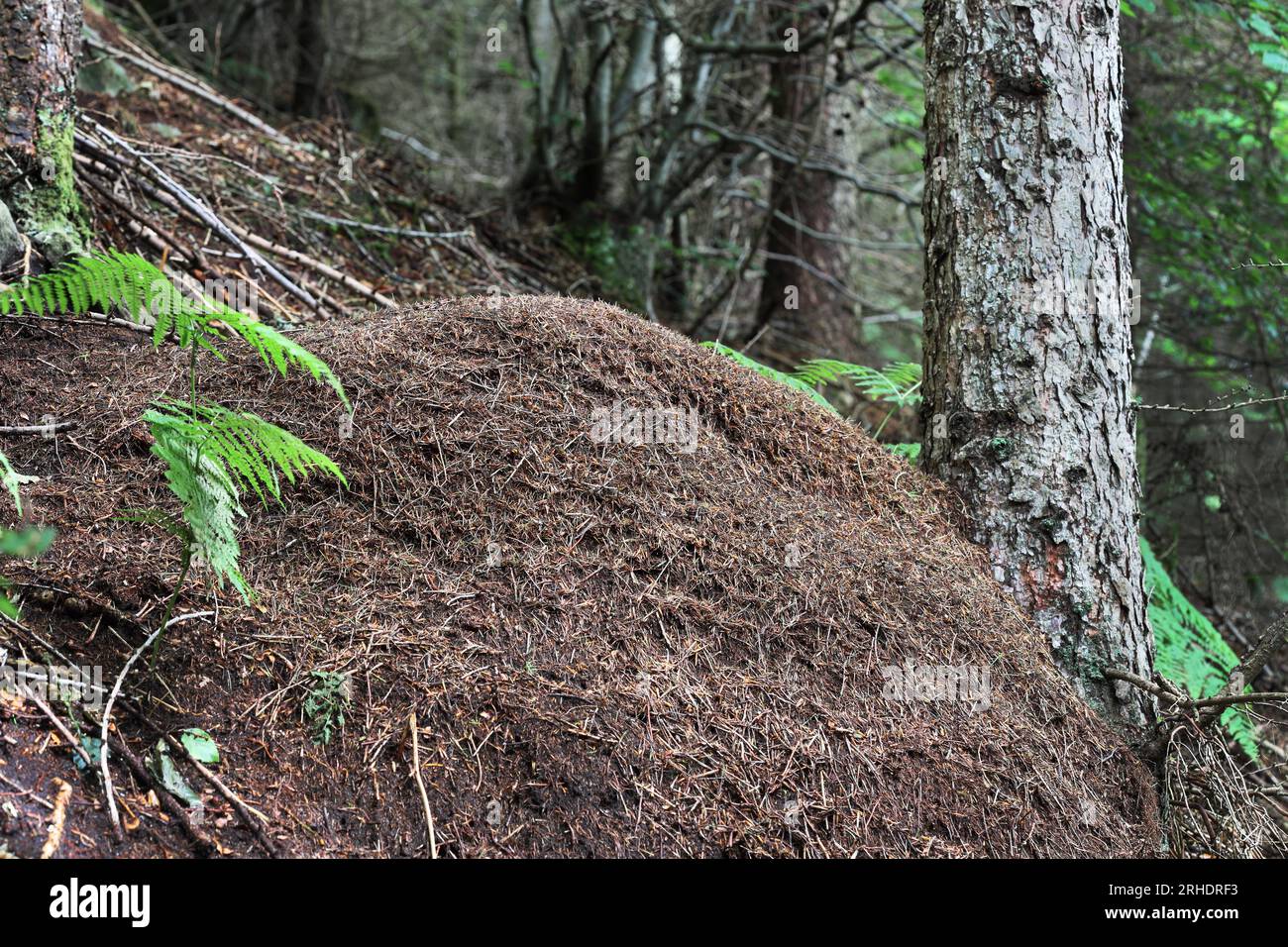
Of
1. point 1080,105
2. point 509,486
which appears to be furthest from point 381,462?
point 1080,105

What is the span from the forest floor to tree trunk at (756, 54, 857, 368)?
15.0ft

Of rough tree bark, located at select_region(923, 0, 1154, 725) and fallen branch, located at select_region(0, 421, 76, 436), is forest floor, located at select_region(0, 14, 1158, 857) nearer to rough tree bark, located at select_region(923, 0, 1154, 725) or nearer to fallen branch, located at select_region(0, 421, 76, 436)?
fallen branch, located at select_region(0, 421, 76, 436)

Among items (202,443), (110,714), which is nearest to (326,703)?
(110,714)

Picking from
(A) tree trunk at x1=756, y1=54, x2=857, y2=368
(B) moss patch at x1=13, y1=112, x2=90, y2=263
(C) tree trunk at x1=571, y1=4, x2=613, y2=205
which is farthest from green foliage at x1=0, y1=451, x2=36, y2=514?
(A) tree trunk at x1=756, y1=54, x2=857, y2=368

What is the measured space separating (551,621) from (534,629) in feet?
0.19

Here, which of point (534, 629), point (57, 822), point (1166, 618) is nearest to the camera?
point (57, 822)

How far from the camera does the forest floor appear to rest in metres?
2.39

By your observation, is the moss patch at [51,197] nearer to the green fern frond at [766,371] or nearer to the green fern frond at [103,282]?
the green fern frond at [103,282]

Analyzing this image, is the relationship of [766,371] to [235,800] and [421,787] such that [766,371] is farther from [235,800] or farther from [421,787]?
[235,800]

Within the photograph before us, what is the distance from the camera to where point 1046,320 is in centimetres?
373

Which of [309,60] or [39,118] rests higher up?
[309,60]

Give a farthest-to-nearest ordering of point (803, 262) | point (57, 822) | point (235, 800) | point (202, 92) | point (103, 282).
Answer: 1. point (803, 262)
2. point (202, 92)
3. point (103, 282)
4. point (235, 800)
5. point (57, 822)

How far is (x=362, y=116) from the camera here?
9.87 meters

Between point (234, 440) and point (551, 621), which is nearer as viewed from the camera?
point (234, 440)
